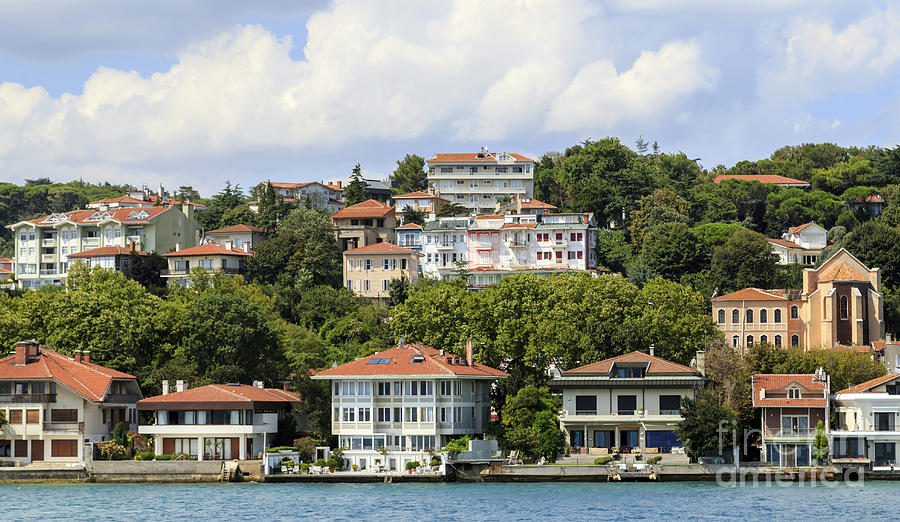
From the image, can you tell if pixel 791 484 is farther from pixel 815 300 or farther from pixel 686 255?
pixel 686 255

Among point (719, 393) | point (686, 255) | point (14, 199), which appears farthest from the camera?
point (14, 199)

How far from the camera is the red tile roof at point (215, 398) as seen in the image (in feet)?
217

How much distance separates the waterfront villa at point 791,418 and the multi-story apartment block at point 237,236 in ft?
192

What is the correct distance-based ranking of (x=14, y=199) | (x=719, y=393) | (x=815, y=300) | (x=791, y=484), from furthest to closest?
(x=14, y=199), (x=815, y=300), (x=719, y=393), (x=791, y=484)

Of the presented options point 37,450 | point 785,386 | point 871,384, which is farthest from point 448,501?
point 37,450

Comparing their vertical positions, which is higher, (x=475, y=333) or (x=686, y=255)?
(x=686, y=255)

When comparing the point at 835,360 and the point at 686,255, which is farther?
the point at 686,255

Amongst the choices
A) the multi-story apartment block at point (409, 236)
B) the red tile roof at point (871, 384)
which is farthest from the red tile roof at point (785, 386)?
the multi-story apartment block at point (409, 236)

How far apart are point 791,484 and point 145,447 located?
107ft

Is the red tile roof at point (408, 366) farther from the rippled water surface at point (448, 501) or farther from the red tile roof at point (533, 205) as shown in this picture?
the red tile roof at point (533, 205)

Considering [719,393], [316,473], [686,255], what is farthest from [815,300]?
[316,473]

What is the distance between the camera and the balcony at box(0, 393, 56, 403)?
68.2m

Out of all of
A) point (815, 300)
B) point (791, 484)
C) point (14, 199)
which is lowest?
point (791, 484)

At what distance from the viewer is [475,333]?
248 ft
